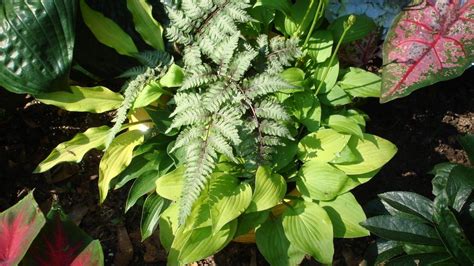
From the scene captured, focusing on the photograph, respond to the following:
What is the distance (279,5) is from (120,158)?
0.59 metres

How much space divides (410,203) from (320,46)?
0.49m

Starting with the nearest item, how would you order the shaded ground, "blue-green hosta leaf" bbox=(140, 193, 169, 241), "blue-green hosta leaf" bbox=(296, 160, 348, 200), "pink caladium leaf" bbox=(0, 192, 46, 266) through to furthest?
1. "pink caladium leaf" bbox=(0, 192, 46, 266)
2. "blue-green hosta leaf" bbox=(296, 160, 348, 200)
3. "blue-green hosta leaf" bbox=(140, 193, 169, 241)
4. the shaded ground

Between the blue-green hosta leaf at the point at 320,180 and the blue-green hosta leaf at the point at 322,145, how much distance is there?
20 millimetres

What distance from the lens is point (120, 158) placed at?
5.12ft

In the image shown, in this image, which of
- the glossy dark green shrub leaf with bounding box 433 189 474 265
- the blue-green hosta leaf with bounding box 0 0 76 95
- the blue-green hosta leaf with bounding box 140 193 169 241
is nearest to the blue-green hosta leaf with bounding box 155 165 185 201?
the blue-green hosta leaf with bounding box 140 193 169 241

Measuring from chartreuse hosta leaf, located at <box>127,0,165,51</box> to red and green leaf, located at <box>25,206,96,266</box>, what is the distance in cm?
56

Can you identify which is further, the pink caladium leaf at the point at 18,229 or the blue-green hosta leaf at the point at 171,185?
the blue-green hosta leaf at the point at 171,185

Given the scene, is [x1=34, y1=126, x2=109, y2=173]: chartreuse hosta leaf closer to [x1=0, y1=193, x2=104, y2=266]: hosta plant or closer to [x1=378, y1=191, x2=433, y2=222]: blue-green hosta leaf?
[x1=0, y1=193, x2=104, y2=266]: hosta plant

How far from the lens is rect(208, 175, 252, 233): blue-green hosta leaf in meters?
1.39

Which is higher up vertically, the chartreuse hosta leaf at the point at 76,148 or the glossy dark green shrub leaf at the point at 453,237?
the chartreuse hosta leaf at the point at 76,148

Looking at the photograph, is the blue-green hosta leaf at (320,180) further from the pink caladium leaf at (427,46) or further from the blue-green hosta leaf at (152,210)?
the blue-green hosta leaf at (152,210)

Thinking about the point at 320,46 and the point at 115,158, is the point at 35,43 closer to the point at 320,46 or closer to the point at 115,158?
the point at 115,158

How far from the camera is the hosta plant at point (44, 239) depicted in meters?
1.29

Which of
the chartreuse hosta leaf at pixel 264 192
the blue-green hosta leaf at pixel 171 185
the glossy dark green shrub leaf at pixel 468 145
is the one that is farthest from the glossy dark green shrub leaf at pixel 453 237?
the blue-green hosta leaf at pixel 171 185
